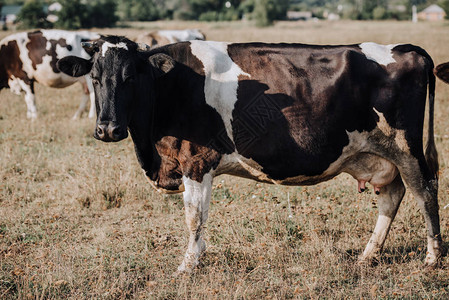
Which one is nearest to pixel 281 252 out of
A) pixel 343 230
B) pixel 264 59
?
pixel 343 230

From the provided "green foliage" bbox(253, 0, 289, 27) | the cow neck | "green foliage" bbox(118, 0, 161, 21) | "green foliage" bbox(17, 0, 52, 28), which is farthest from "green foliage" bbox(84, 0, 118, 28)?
the cow neck

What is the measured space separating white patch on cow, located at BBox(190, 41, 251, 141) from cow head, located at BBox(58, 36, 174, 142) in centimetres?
40

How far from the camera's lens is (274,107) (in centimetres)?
441

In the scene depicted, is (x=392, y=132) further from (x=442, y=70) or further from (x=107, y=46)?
(x=107, y=46)

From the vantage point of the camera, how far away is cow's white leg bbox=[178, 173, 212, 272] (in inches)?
179

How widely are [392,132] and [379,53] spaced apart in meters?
0.74

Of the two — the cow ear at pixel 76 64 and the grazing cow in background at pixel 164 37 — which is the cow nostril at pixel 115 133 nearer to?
the cow ear at pixel 76 64

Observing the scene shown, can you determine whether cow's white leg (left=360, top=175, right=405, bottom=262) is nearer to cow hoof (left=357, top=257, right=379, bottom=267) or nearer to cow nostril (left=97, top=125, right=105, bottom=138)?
cow hoof (left=357, top=257, right=379, bottom=267)

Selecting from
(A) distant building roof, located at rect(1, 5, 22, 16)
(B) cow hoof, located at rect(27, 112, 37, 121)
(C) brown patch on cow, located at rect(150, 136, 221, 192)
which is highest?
(C) brown patch on cow, located at rect(150, 136, 221, 192)

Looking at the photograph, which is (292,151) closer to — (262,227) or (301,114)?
(301,114)

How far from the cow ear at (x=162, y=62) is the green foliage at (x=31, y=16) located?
153 ft

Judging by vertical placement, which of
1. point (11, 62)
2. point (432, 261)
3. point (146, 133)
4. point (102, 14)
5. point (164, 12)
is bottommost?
point (164, 12)

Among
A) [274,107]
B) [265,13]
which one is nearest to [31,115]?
[274,107]

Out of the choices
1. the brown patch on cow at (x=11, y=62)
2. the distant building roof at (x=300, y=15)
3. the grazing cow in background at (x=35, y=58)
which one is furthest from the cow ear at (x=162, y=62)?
the distant building roof at (x=300, y=15)
